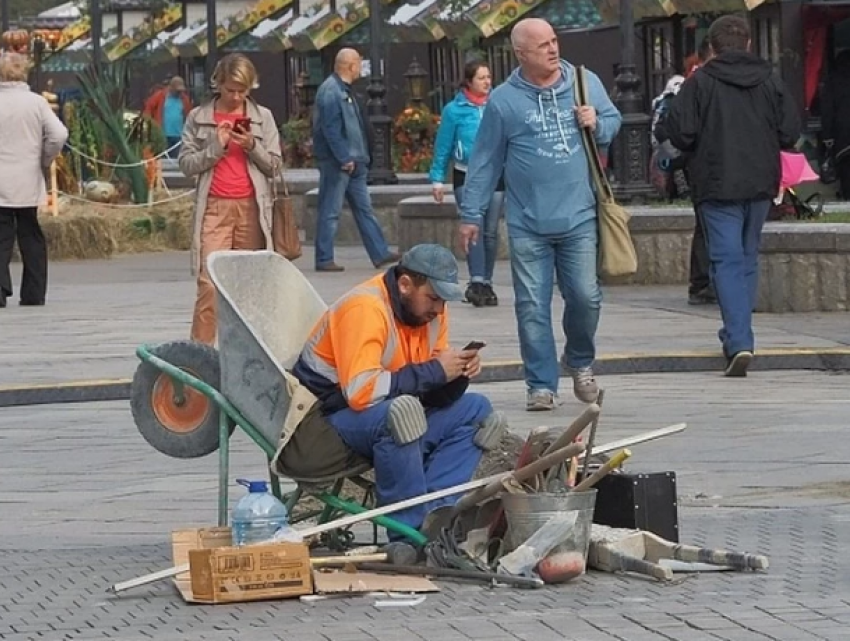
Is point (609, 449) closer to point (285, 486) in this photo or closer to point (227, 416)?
point (227, 416)

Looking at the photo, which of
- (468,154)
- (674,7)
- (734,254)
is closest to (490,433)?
(734,254)

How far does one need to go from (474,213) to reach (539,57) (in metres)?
0.80

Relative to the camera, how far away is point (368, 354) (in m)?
7.59

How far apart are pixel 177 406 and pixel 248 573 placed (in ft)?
3.71

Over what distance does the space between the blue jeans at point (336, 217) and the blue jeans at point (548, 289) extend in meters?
9.15

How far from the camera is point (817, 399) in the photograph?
12047 mm

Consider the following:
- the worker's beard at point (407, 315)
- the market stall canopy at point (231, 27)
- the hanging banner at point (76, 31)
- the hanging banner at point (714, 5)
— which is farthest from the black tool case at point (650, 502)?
the hanging banner at point (76, 31)

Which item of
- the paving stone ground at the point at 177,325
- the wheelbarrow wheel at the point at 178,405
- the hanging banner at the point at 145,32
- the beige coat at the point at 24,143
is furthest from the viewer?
the hanging banner at the point at 145,32

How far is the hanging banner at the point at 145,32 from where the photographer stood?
5691 centimetres

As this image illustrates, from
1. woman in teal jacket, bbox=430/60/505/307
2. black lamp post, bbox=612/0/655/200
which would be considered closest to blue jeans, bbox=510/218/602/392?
woman in teal jacket, bbox=430/60/505/307

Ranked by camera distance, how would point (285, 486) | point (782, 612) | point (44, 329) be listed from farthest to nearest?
1. point (44, 329)
2. point (285, 486)
3. point (782, 612)

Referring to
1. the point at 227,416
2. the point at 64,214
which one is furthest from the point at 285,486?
the point at 64,214

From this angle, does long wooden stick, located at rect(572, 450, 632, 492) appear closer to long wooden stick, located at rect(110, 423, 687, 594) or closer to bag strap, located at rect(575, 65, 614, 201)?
long wooden stick, located at rect(110, 423, 687, 594)

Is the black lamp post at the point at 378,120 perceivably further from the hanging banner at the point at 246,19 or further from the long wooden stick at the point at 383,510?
the hanging banner at the point at 246,19
